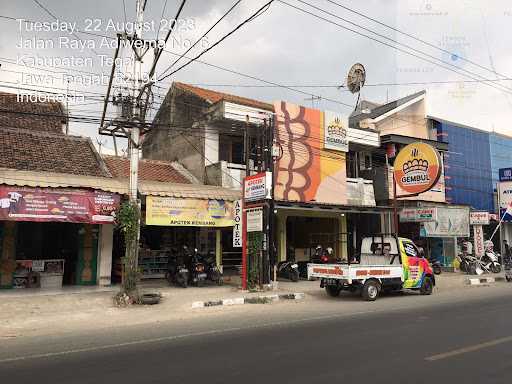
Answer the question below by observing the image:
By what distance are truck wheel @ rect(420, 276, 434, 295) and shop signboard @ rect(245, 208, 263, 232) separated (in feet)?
18.3

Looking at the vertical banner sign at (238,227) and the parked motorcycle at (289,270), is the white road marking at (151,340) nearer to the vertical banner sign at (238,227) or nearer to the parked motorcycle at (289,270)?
the vertical banner sign at (238,227)

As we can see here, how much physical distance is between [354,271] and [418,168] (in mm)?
7567

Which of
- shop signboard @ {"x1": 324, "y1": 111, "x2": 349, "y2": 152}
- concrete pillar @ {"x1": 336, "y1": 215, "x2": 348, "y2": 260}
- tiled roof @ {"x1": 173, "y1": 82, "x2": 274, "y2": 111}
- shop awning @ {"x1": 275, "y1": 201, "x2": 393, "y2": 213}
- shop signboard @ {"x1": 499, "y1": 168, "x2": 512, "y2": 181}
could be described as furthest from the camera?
shop signboard @ {"x1": 499, "y1": 168, "x2": 512, "y2": 181}

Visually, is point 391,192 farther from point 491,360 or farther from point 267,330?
point 491,360

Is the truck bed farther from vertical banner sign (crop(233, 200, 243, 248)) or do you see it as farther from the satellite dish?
the satellite dish

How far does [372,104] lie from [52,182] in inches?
916

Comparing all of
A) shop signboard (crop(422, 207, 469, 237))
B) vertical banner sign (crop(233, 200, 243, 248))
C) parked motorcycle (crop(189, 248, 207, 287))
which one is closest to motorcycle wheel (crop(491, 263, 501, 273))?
shop signboard (crop(422, 207, 469, 237))

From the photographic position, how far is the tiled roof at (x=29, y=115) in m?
18.0

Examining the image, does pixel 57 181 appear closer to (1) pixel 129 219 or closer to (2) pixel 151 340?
(1) pixel 129 219

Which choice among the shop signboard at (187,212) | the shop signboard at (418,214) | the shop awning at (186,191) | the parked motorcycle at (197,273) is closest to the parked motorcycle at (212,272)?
the parked motorcycle at (197,273)

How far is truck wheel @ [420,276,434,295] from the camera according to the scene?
49.6ft

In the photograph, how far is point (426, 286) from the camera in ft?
50.0

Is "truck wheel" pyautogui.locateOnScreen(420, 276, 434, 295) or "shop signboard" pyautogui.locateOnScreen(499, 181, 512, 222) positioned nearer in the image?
"truck wheel" pyautogui.locateOnScreen(420, 276, 434, 295)

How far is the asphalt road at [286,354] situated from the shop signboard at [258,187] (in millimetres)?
5510
